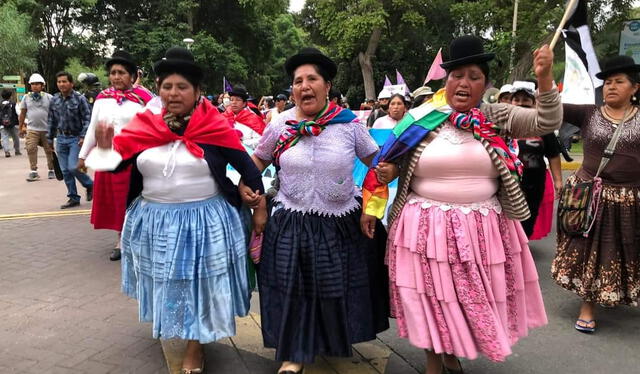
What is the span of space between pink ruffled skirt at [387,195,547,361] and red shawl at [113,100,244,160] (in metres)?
1.24

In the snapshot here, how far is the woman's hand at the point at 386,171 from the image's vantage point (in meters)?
2.94

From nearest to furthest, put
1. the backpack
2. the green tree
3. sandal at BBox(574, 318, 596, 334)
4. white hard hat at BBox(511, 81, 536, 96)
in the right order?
sandal at BBox(574, 318, 596, 334) < white hard hat at BBox(511, 81, 536, 96) < the backpack < the green tree

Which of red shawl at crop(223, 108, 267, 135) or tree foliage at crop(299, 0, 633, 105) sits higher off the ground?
tree foliage at crop(299, 0, 633, 105)

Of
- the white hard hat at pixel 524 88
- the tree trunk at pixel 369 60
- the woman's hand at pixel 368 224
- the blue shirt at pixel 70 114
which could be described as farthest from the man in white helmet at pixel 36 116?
the tree trunk at pixel 369 60

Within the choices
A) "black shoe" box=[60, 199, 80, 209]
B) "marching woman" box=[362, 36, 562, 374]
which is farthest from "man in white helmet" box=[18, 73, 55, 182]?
"marching woman" box=[362, 36, 562, 374]

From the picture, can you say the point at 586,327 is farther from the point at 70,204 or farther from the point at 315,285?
the point at 70,204

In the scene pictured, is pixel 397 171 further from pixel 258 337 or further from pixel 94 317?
pixel 94 317

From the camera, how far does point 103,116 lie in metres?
3.12

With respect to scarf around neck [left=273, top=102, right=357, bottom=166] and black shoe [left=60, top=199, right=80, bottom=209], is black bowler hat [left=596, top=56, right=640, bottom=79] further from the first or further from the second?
black shoe [left=60, top=199, right=80, bottom=209]

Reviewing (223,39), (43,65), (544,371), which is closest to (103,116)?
(544,371)

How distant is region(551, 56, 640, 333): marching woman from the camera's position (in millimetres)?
3760

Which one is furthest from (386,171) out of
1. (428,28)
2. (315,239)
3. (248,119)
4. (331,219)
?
(428,28)

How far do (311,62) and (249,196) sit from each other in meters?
0.90

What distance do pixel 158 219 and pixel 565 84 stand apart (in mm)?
3194
